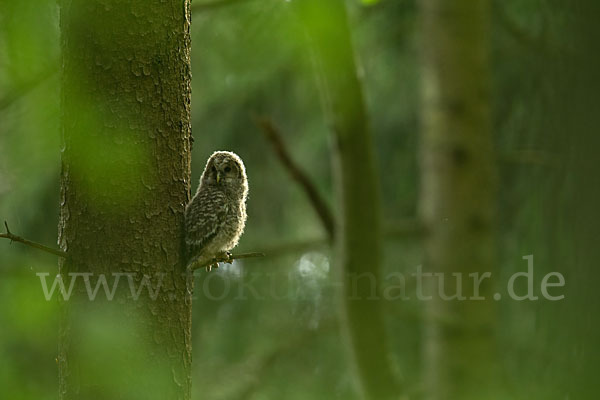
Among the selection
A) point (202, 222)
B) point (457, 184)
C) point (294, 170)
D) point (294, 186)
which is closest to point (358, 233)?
point (294, 170)

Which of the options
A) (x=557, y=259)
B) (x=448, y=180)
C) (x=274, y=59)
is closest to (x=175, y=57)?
(x=557, y=259)

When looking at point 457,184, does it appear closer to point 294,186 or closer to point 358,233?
point 358,233

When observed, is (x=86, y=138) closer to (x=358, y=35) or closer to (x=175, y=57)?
(x=175, y=57)

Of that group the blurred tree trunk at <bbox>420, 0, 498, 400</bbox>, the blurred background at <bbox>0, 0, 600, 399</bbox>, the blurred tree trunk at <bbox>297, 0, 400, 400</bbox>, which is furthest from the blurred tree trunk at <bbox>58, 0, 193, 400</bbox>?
the blurred tree trunk at <bbox>420, 0, 498, 400</bbox>

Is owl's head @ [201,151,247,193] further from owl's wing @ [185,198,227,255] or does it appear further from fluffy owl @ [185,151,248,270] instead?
owl's wing @ [185,198,227,255]

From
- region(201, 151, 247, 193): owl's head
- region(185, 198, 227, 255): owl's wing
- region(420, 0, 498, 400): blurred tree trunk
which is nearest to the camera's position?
region(185, 198, 227, 255): owl's wing

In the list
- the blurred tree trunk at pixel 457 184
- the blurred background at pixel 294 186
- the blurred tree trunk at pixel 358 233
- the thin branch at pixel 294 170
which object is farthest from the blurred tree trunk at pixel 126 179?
the blurred tree trunk at pixel 457 184
